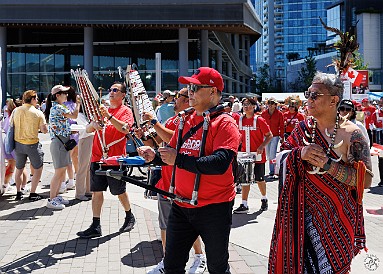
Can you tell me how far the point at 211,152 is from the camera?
3.70 meters

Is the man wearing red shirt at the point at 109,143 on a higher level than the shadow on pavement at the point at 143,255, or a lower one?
higher

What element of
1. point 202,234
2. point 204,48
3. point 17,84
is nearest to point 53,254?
point 202,234

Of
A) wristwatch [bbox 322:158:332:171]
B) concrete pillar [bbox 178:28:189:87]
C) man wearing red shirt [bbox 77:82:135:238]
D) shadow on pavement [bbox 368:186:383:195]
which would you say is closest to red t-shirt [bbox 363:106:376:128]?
shadow on pavement [bbox 368:186:383:195]

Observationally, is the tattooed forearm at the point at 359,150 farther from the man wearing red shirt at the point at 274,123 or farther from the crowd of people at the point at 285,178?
the man wearing red shirt at the point at 274,123

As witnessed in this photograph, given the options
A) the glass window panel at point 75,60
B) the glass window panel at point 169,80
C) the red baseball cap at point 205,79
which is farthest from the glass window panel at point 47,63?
the red baseball cap at point 205,79

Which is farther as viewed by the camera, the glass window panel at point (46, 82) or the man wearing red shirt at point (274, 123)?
the glass window panel at point (46, 82)

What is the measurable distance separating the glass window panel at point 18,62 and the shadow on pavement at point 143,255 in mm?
39344

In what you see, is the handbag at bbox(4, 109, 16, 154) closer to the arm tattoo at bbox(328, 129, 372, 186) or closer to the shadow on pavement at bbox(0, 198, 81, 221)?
the shadow on pavement at bbox(0, 198, 81, 221)

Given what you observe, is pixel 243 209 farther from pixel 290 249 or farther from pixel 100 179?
pixel 290 249

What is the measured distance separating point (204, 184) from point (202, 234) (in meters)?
0.38

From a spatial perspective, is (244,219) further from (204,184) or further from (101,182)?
(204,184)

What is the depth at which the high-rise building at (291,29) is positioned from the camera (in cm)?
14250

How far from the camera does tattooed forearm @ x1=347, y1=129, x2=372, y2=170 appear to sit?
127 inches

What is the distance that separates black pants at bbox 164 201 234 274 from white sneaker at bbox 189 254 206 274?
1388mm
